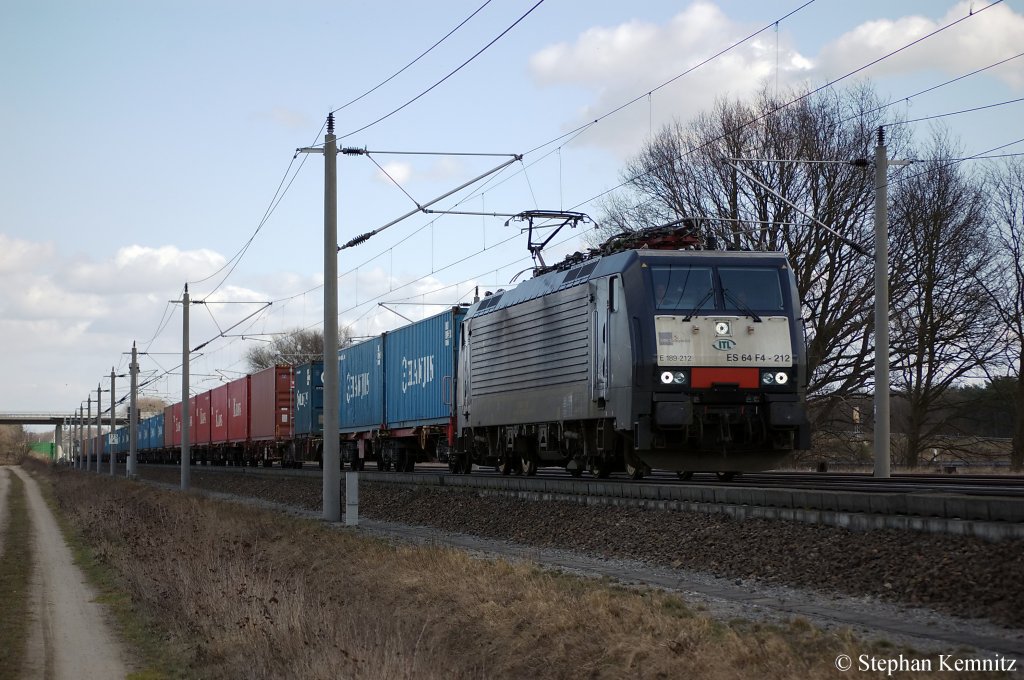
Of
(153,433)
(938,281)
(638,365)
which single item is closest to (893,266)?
(938,281)

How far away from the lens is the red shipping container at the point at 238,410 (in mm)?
52188

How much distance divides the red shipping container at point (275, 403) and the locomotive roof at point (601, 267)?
75.9ft

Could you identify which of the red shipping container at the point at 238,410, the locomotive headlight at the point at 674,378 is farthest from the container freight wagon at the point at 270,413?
the locomotive headlight at the point at 674,378

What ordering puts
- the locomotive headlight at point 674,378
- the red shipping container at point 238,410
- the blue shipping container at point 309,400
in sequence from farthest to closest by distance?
the red shipping container at point 238,410 → the blue shipping container at point 309,400 → the locomotive headlight at point 674,378

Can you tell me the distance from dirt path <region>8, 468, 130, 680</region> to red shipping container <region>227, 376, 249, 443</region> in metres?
30.9

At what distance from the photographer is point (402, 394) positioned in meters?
33.1

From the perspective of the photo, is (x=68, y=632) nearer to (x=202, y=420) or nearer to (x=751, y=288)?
(x=751, y=288)

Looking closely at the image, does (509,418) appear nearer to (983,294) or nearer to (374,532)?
(374,532)

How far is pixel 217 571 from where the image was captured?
14672 millimetres

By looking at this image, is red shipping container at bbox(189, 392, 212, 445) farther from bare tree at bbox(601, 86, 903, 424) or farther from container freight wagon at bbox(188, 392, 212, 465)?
A: bare tree at bbox(601, 86, 903, 424)

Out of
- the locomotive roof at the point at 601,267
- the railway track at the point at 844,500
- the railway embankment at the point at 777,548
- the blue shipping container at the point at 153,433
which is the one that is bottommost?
the railway embankment at the point at 777,548

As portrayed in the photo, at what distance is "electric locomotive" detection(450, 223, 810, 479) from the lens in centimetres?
1700

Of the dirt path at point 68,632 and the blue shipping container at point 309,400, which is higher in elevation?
the blue shipping container at point 309,400

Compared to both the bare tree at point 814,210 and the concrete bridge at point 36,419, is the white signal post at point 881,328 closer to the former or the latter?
the bare tree at point 814,210
